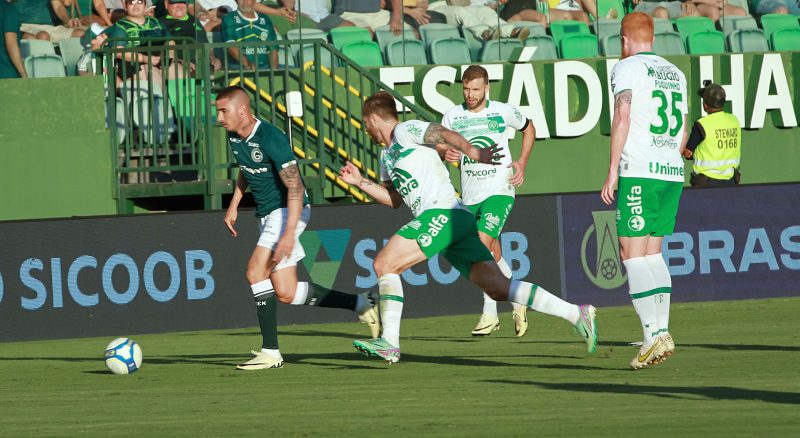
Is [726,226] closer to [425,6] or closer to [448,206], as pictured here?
[425,6]

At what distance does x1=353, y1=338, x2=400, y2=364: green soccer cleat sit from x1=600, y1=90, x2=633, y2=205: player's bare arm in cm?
179

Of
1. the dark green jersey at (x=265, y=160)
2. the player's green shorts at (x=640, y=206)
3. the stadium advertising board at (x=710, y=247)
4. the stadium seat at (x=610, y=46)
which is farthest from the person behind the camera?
the stadium seat at (x=610, y=46)

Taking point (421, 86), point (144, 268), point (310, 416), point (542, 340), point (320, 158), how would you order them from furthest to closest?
point (421, 86)
point (320, 158)
point (144, 268)
point (542, 340)
point (310, 416)

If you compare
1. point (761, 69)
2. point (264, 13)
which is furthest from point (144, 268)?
point (761, 69)

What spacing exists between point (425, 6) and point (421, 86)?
3.63 ft

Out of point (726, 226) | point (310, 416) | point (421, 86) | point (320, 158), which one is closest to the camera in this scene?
point (310, 416)

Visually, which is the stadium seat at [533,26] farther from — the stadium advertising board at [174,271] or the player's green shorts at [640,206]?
the player's green shorts at [640,206]

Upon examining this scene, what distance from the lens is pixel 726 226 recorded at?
617 inches

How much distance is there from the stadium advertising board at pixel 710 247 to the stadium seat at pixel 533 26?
4368 millimetres

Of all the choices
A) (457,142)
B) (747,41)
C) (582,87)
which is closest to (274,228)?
(457,142)

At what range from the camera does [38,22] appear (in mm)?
17688

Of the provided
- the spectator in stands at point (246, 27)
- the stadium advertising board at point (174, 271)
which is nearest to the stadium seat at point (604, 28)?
the spectator in stands at point (246, 27)

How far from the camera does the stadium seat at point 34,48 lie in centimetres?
1759

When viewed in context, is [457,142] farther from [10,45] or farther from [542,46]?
[542,46]
